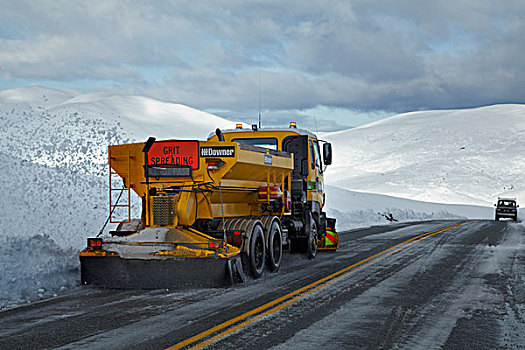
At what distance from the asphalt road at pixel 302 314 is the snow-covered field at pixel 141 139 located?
6.05 feet

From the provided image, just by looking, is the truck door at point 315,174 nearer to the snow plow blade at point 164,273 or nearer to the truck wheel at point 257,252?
the truck wheel at point 257,252

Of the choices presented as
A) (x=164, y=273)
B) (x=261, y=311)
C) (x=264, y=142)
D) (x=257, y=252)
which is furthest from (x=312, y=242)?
(x=261, y=311)

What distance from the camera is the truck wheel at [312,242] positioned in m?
13.4

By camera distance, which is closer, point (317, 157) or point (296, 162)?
point (296, 162)

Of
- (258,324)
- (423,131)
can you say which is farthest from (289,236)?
(423,131)

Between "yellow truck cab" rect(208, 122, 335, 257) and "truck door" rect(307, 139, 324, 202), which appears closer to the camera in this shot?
"yellow truck cab" rect(208, 122, 335, 257)

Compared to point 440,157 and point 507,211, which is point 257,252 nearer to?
point 507,211

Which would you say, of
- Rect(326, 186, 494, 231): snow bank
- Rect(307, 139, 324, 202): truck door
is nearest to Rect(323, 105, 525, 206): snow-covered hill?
Rect(326, 186, 494, 231): snow bank

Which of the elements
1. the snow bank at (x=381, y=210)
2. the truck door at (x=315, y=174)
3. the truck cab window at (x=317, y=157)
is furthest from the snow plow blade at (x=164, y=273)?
the snow bank at (x=381, y=210)

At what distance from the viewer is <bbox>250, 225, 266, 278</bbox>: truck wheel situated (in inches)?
406

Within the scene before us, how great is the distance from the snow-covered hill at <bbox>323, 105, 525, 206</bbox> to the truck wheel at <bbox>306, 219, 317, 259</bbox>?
54.4 meters

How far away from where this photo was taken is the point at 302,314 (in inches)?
285

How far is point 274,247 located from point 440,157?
85186 millimetres

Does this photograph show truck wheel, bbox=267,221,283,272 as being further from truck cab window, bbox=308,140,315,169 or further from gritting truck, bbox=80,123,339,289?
truck cab window, bbox=308,140,315,169
